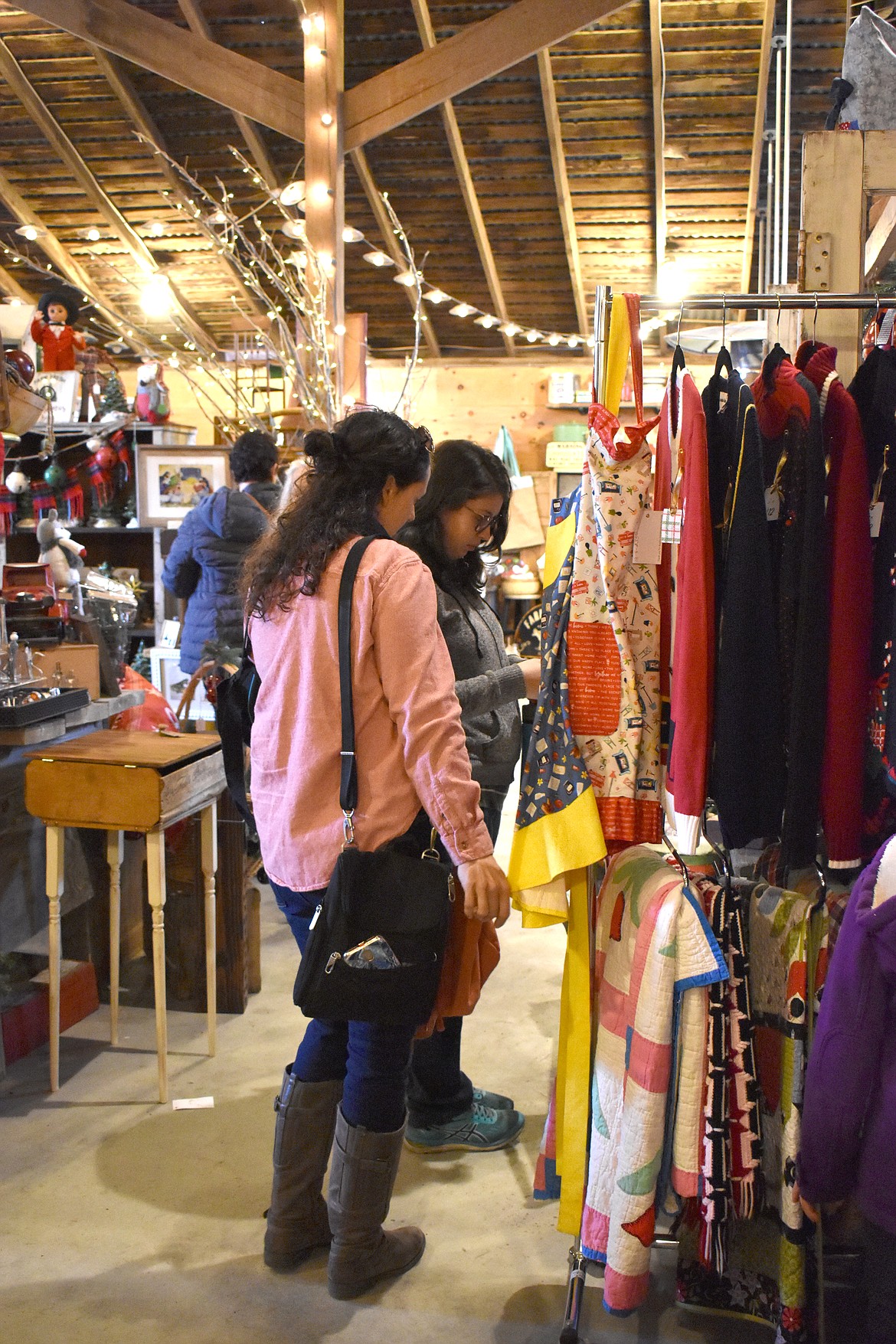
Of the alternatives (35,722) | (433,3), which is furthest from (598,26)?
(35,722)

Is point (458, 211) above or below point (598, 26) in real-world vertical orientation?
below

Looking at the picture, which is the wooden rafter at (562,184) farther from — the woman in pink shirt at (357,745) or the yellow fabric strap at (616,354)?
the woman in pink shirt at (357,745)

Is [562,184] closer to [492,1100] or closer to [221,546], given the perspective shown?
[221,546]

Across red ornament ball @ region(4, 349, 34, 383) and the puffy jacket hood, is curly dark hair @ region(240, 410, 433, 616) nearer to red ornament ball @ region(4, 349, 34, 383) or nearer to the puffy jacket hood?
red ornament ball @ region(4, 349, 34, 383)

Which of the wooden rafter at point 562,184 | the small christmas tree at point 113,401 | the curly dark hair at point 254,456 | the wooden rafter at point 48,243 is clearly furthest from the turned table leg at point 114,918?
the wooden rafter at point 48,243

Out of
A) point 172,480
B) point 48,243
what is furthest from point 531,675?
point 48,243

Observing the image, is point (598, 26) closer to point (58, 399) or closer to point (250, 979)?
point (58, 399)

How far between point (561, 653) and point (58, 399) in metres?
5.17

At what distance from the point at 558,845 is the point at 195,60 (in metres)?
5.14

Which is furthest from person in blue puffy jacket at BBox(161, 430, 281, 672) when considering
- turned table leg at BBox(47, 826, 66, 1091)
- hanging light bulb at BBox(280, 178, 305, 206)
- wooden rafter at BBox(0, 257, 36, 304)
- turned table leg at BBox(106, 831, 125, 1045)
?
wooden rafter at BBox(0, 257, 36, 304)

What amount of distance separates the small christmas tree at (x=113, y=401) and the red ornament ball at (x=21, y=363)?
Answer: 306 centimetres

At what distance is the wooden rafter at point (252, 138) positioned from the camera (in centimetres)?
636

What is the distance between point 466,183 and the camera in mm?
7473

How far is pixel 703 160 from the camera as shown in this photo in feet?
23.9
